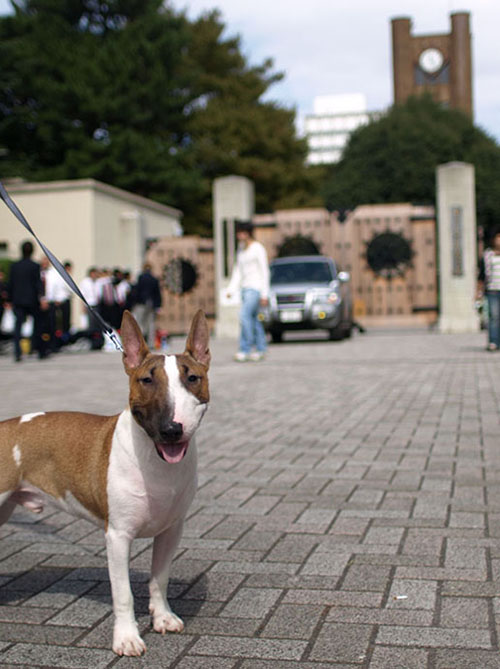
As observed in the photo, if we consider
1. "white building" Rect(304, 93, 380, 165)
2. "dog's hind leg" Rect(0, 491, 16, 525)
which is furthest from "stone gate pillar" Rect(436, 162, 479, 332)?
"white building" Rect(304, 93, 380, 165)

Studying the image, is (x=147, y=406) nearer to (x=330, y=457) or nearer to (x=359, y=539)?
(x=359, y=539)

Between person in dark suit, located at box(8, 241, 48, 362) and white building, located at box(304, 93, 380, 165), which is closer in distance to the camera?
person in dark suit, located at box(8, 241, 48, 362)

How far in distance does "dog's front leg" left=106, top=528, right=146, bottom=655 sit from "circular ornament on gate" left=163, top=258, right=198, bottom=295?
2342 centimetres

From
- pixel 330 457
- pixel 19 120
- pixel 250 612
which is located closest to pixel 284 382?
pixel 330 457

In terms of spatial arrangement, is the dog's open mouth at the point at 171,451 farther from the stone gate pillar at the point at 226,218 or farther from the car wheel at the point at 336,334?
the stone gate pillar at the point at 226,218

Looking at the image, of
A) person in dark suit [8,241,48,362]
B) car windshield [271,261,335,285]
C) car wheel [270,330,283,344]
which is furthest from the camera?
car windshield [271,261,335,285]

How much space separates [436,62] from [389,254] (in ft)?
194

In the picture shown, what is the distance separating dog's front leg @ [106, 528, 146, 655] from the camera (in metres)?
2.78

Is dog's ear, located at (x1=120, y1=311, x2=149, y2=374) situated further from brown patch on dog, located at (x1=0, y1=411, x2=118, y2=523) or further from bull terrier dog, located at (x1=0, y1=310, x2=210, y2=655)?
brown patch on dog, located at (x1=0, y1=411, x2=118, y2=523)

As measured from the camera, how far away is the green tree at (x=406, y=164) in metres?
49.0

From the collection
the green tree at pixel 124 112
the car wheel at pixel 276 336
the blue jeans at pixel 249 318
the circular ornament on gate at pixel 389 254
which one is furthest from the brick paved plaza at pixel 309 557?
the green tree at pixel 124 112

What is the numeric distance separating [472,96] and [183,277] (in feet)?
197

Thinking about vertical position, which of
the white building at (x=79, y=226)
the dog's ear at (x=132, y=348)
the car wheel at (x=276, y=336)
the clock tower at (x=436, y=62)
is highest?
the clock tower at (x=436, y=62)

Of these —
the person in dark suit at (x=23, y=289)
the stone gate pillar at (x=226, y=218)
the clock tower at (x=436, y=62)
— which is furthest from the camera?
the clock tower at (x=436, y=62)
